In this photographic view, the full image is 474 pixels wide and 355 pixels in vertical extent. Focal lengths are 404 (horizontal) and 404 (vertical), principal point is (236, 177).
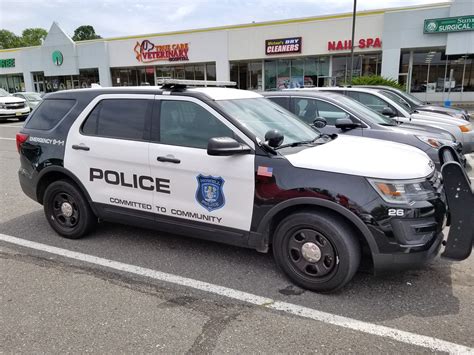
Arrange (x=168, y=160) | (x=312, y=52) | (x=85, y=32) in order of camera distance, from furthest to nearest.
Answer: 1. (x=85, y=32)
2. (x=312, y=52)
3. (x=168, y=160)

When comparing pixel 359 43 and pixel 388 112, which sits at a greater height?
pixel 359 43

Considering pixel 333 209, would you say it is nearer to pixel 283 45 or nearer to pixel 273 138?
pixel 273 138

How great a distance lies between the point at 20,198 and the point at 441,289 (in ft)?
20.6

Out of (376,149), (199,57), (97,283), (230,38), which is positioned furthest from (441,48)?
(97,283)

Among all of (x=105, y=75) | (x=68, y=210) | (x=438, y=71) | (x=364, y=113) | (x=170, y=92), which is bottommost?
(x=68, y=210)

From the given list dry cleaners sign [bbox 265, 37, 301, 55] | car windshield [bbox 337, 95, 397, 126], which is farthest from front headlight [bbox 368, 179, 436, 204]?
dry cleaners sign [bbox 265, 37, 301, 55]

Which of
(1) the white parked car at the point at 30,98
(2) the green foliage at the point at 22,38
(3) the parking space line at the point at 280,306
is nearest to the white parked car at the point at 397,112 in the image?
(3) the parking space line at the point at 280,306

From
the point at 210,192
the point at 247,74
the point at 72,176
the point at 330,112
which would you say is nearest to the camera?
the point at 210,192

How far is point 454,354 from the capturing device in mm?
2658

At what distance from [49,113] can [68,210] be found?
3.93 feet

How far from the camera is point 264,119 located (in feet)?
13.6

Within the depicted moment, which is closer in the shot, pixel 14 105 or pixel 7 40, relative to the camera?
pixel 14 105

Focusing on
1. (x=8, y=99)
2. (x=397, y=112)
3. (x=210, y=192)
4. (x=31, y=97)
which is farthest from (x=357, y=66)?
(x=210, y=192)

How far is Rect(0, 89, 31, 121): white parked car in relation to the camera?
21078 millimetres
